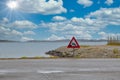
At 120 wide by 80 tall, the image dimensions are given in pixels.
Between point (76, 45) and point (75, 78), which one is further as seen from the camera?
point (76, 45)

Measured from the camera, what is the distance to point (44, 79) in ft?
41.9

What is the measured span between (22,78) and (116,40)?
202 feet

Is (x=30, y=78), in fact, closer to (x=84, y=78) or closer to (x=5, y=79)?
(x=5, y=79)

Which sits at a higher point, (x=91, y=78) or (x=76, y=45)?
(x=76, y=45)

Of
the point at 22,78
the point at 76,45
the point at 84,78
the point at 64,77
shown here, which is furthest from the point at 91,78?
the point at 76,45

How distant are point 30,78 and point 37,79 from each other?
473 mm

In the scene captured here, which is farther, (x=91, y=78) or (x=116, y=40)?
(x=116, y=40)

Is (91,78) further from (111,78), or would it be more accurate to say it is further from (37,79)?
(37,79)

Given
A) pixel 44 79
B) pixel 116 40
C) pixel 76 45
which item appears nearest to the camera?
pixel 44 79

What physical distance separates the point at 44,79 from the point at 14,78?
1.38 meters

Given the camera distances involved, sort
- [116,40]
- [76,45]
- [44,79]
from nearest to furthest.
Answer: [44,79], [76,45], [116,40]

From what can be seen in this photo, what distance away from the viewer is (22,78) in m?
13.2

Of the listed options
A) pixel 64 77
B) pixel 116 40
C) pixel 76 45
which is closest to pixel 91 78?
pixel 64 77

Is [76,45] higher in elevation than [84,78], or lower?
higher
